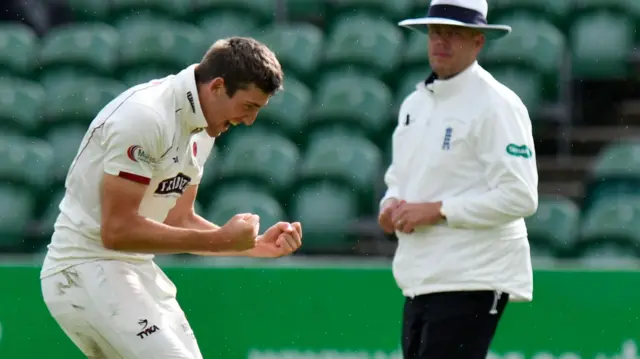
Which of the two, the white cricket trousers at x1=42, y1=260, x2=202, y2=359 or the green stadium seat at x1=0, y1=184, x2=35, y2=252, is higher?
the white cricket trousers at x1=42, y1=260, x2=202, y2=359

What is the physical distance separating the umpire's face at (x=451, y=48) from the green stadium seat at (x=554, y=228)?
2389 mm

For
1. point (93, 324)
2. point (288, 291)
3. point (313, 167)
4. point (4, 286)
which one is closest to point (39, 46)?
point (313, 167)

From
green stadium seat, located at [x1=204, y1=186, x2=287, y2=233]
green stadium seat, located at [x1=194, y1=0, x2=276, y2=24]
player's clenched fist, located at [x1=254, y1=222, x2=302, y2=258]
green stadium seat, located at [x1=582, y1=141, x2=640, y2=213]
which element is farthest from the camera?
green stadium seat, located at [x1=194, y1=0, x2=276, y2=24]

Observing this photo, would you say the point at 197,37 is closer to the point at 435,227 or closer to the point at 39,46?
the point at 39,46

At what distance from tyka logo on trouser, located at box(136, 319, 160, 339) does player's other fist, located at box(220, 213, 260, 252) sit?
354 millimetres

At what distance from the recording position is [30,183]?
7.23 meters

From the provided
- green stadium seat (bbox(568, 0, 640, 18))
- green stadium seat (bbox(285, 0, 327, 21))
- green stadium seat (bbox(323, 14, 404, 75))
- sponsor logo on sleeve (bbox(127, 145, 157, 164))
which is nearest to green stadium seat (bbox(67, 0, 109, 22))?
green stadium seat (bbox(285, 0, 327, 21))

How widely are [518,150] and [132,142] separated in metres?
1.27

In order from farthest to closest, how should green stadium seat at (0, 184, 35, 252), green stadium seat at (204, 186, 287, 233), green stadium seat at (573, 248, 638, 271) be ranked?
green stadium seat at (0, 184, 35, 252)
green stadium seat at (204, 186, 287, 233)
green stadium seat at (573, 248, 638, 271)

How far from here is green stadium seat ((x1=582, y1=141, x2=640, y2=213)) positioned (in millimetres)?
6469

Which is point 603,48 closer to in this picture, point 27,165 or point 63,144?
point 63,144

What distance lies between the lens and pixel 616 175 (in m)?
6.52

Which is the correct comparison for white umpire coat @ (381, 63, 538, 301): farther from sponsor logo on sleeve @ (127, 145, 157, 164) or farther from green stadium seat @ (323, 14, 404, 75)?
green stadium seat @ (323, 14, 404, 75)

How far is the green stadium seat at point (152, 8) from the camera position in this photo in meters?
8.77
